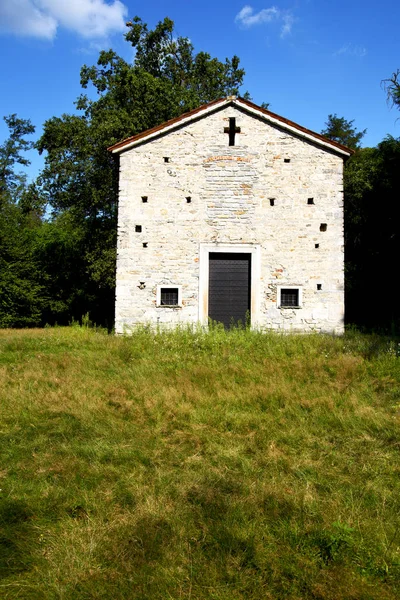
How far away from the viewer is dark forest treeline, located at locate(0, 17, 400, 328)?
17.6m

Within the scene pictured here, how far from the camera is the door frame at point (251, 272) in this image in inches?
468

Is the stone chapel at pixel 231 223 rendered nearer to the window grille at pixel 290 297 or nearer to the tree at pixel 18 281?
the window grille at pixel 290 297

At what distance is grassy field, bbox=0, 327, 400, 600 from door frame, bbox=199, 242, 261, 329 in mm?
3661

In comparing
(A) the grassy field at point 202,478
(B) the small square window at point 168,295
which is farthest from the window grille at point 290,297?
(A) the grassy field at point 202,478

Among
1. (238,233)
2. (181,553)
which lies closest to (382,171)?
(238,233)

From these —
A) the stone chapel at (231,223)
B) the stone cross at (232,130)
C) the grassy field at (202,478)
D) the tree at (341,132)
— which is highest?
the tree at (341,132)

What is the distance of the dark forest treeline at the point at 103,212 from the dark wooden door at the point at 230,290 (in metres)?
6.51

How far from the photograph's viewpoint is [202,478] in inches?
167

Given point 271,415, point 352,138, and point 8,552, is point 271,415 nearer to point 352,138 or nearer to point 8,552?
point 8,552

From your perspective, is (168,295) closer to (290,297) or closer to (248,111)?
(290,297)

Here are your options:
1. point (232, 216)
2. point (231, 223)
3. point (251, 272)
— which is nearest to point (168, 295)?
point (251, 272)

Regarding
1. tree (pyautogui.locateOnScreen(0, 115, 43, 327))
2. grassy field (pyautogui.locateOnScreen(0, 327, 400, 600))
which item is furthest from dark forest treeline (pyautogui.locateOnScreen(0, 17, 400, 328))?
grassy field (pyautogui.locateOnScreen(0, 327, 400, 600))

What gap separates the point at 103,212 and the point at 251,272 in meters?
10.0

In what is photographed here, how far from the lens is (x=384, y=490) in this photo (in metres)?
3.95
